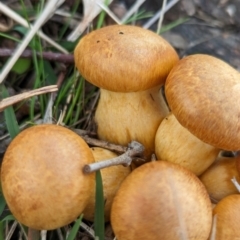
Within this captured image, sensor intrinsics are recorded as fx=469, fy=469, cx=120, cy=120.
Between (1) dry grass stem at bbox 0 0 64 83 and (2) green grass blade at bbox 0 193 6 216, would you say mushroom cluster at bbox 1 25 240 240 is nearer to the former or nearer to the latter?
(2) green grass blade at bbox 0 193 6 216

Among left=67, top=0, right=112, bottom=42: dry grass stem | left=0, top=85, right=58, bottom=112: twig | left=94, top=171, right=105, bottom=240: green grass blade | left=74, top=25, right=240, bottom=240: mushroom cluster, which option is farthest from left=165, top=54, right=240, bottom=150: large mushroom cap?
left=67, top=0, right=112, bottom=42: dry grass stem

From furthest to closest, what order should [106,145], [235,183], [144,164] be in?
[106,145], [235,183], [144,164]

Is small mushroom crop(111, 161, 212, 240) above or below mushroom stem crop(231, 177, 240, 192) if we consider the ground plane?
above

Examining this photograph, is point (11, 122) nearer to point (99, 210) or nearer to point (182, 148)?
point (99, 210)

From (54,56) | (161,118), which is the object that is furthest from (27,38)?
(161,118)

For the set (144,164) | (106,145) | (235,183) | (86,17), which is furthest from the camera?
(86,17)

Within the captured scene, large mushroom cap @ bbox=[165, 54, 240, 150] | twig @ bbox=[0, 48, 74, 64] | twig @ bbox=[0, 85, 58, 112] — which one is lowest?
twig @ bbox=[0, 85, 58, 112]

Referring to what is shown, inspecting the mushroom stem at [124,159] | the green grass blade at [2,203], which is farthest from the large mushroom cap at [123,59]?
the green grass blade at [2,203]
